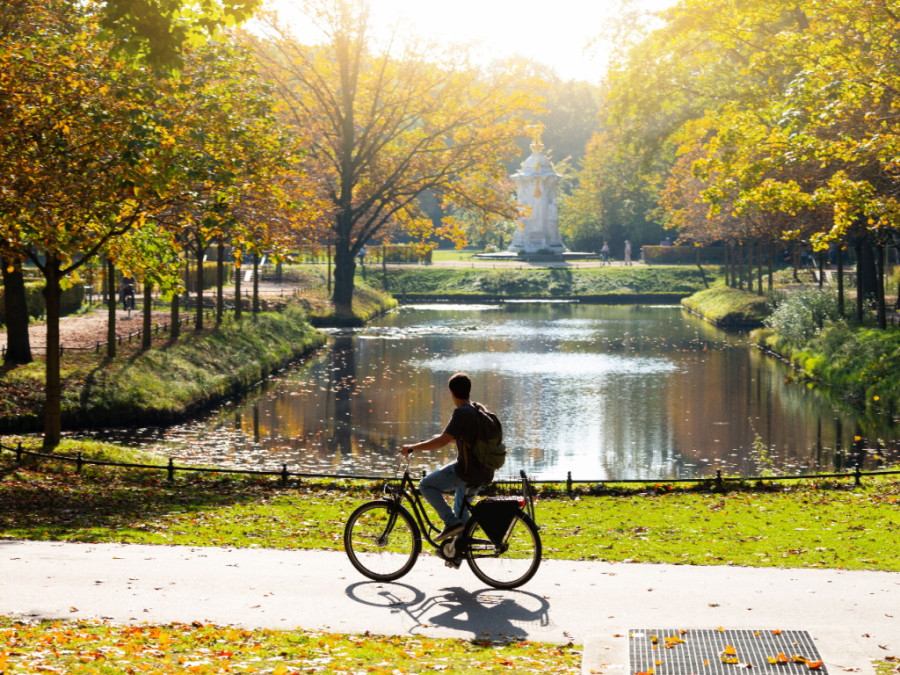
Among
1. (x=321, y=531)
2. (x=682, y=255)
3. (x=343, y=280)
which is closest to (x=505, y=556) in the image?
(x=321, y=531)

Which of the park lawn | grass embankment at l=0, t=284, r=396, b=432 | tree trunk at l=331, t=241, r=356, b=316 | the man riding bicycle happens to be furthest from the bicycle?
tree trunk at l=331, t=241, r=356, b=316

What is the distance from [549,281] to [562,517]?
58.6 m

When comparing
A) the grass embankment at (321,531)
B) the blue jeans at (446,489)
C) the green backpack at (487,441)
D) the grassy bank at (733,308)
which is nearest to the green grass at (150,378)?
the grass embankment at (321,531)

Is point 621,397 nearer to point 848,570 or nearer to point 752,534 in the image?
point 752,534

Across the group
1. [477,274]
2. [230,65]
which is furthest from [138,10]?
[477,274]

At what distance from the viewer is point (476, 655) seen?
7.48m

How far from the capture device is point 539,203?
3312 inches

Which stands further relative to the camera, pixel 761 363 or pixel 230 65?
pixel 761 363

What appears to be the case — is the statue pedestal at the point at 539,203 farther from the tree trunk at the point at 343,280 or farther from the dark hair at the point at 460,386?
the dark hair at the point at 460,386

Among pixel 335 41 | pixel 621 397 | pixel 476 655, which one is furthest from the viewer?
pixel 335 41

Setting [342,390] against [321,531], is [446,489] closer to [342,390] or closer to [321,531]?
[321,531]

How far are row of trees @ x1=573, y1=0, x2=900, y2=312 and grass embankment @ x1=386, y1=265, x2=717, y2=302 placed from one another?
13026 millimetres

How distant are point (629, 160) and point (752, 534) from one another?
80.7 metres

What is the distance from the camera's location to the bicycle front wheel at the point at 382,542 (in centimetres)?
955
